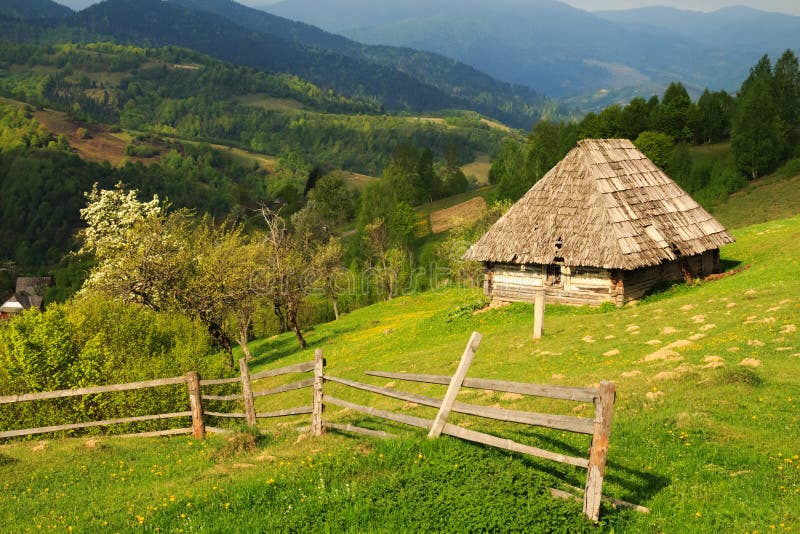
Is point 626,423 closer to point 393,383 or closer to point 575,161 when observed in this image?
point 393,383

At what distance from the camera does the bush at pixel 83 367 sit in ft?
68.2

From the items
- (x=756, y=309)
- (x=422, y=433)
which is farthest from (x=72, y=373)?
(x=756, y=309)

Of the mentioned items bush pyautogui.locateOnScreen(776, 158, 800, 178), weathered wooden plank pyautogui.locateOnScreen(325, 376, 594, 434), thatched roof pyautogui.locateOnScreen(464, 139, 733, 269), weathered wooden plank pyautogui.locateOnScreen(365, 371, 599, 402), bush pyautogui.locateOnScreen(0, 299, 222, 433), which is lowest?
bush pyautogui.locateOnScreen(0, 299, 222, 433)

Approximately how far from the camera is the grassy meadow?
889 centimetres

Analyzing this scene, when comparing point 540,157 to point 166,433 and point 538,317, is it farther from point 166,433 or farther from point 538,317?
point 166,433

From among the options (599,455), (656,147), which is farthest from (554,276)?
(656,147)

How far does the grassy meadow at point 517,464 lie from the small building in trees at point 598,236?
8.31m

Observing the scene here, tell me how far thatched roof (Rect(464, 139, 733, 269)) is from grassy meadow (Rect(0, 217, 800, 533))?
8267mm

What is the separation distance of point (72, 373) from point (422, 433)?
16341 mm

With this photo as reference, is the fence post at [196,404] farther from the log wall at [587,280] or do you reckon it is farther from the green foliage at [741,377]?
the log wall at [587,280]

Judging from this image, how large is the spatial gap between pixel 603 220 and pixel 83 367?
2309 cm

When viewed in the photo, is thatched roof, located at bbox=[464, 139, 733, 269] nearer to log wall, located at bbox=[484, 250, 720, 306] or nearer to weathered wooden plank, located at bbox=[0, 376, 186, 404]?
log wall, located at bbox=[484, 250, 720, 306]

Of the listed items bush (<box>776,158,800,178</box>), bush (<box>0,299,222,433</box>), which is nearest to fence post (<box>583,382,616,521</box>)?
bush (<box>0,299,222,433</box>)

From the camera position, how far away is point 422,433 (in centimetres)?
1169
